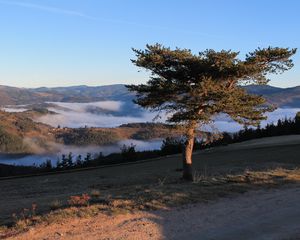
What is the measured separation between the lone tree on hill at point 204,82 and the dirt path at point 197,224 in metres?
7.55

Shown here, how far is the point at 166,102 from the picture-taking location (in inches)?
866

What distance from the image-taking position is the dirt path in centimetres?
1019

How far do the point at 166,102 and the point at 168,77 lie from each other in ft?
3.42

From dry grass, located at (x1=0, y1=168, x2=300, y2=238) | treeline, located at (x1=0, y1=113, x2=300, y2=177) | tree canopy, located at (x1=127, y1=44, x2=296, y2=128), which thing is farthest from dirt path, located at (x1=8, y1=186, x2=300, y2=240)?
treeline, located at (x1=0, y1=113, x2=300, y2=177)

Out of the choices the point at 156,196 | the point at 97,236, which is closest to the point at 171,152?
the point at 156,196

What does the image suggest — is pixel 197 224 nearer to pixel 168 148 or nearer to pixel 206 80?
pixel 206 80

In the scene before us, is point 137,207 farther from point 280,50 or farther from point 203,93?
point 280,50

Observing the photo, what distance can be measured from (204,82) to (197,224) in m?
9.52

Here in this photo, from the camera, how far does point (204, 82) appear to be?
1997 cm

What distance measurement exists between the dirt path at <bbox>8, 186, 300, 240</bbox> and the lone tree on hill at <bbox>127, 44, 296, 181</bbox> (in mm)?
7546

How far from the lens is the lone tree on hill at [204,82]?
2042cm

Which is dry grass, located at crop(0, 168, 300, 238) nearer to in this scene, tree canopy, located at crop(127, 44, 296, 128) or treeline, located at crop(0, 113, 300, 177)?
tree canopy, located at crop(127, 44, 296, 128)

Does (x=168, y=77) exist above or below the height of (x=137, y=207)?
above

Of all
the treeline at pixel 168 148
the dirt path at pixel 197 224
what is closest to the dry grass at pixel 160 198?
the dirt path at pixel 197 224
